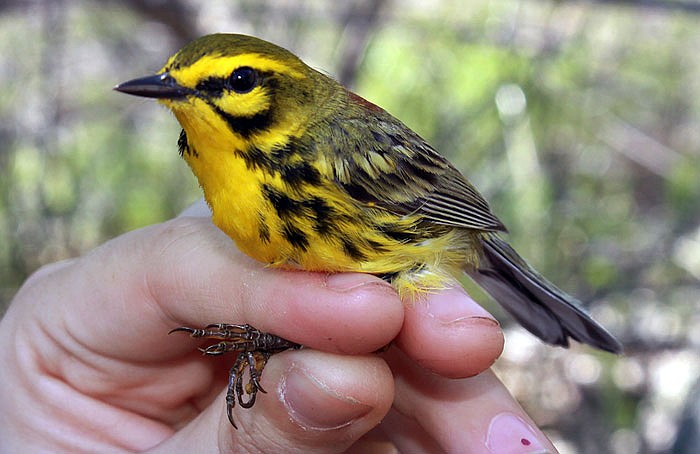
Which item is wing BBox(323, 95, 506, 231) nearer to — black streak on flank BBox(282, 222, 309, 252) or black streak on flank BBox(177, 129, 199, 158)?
black streak on flank BBox(282, 222, 309, 252)

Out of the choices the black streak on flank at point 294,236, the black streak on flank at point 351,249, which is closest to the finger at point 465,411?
the black streak on flank at point 351,249

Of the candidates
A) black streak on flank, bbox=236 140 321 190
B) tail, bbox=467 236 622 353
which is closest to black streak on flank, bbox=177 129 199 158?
black streak on flank, bbox=236 140 321 190

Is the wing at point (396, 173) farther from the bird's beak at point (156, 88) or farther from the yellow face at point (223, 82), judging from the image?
the bird's beak at point (156, 88)

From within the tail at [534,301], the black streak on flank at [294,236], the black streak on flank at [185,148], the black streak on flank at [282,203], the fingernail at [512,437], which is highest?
the black streak on flank at [185,148]

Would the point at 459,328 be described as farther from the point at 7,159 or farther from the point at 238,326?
the point at 7,159

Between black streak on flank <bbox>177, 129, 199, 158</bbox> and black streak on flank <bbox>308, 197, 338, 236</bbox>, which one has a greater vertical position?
black streak on flank <bbox>177, 129, 199, 158</bbox>

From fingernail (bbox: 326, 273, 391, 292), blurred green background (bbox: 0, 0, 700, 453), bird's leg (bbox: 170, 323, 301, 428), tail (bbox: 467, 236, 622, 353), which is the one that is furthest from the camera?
blurred green background (bbox: 0, 0, 700, 453)
